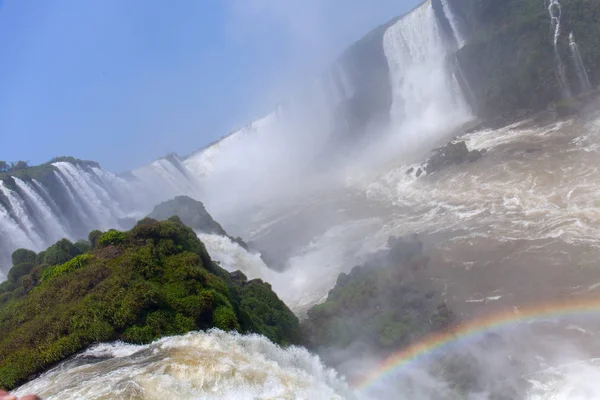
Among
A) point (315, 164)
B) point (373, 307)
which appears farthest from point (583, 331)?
point (315, 164)

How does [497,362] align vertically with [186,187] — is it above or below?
below

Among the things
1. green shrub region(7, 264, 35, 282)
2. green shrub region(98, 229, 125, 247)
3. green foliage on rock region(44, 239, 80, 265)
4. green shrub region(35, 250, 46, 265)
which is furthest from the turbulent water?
green shrub region(7, 264, 35, 282)

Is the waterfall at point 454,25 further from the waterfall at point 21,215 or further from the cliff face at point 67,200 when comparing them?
the waterfall at point 21,215

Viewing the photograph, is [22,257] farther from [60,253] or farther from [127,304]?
[127,304]

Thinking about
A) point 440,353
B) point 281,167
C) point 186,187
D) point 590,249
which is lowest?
point 590,249

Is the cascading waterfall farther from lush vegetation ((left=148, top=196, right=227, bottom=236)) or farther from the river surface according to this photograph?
the river surface

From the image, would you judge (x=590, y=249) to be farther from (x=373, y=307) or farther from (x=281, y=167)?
(x=281, y=167)
